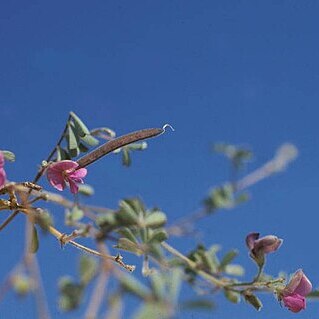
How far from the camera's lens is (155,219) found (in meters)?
0.60

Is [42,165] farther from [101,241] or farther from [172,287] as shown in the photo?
[172,287]

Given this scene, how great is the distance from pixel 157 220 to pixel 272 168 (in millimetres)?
125

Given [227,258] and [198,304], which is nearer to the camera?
[198,304]

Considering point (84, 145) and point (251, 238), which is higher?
point (84, 145)

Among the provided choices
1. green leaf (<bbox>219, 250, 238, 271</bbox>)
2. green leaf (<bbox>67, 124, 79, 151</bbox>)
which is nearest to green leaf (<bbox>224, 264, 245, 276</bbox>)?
green leaf (<bbox>219, 250, 238, 271</bbox>)

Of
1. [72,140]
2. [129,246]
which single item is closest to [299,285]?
[129,246]

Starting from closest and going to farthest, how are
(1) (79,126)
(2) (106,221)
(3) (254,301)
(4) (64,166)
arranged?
(2) (106,221) → (3) (254,301) → (4) (64,166) → (1) (79,126)

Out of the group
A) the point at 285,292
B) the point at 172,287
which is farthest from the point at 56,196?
the point at 172,287

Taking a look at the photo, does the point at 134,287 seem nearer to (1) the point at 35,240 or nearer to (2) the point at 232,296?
(2) the point at 232,296

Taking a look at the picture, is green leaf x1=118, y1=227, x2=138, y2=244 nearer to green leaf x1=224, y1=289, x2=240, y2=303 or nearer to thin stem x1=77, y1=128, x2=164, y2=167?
Answer: green leaf x1=224, y1=289, x2=240, y2=303

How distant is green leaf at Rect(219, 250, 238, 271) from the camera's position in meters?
0.71

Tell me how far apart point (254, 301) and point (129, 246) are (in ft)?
0.78

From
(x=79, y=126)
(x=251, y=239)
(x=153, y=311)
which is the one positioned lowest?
(x=153, y=311)

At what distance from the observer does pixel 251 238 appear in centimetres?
84
